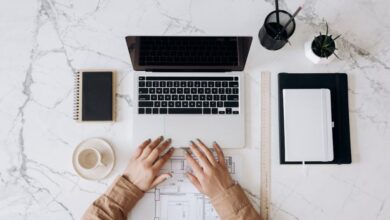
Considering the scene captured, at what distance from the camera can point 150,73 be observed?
3.53 feet

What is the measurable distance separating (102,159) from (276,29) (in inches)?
24.3

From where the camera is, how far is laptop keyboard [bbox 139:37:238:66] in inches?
38.2

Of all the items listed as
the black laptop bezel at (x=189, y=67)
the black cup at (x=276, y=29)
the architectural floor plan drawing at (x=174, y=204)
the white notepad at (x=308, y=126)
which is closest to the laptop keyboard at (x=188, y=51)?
the black laptop bezel at (x=189, y=67)

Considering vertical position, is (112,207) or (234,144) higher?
(234,144)

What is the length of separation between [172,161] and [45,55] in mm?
494

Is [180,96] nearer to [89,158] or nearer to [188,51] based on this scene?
[188,51]

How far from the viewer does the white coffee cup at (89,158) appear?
40.6 inches

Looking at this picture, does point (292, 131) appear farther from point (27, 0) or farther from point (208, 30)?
point (27, 0)

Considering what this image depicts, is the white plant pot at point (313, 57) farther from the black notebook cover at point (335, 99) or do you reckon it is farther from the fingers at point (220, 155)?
the fingers at point (220, 155)

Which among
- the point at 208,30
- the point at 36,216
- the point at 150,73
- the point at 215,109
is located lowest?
the point at 36,216

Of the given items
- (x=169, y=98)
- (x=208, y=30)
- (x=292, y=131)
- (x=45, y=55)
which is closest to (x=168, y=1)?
(x=208, y=30)

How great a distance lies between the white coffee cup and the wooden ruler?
1.52 feet

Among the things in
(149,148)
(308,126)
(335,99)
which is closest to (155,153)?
(149,148)

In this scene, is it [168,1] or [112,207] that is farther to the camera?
[168,1]
